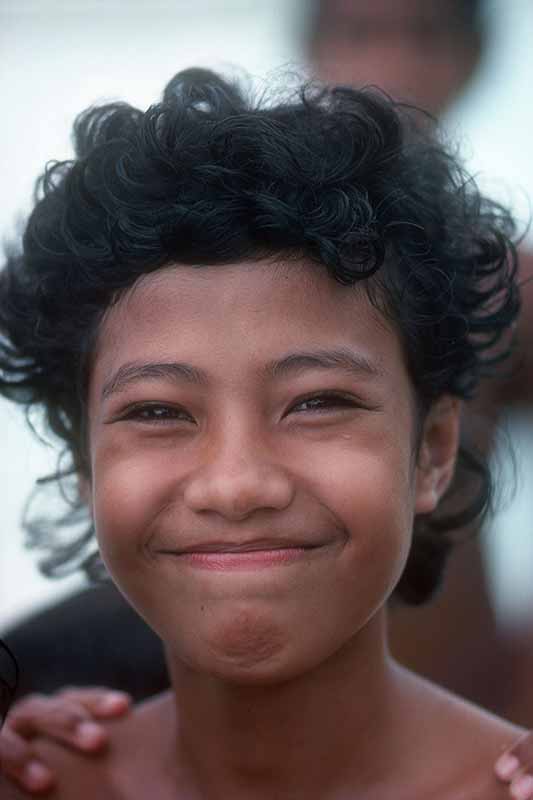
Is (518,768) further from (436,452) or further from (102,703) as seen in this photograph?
(102,703)

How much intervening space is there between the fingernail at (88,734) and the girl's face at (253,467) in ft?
1.33

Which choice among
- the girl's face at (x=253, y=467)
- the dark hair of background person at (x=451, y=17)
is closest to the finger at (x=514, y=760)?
the girl's face at (x=253, y=467)

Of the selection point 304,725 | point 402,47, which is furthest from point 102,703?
point 402,47

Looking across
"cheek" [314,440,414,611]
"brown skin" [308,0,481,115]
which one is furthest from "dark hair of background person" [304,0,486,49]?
"cheek" [314,440,414,611]

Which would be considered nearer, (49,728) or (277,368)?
(277,368)

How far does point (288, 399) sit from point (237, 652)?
0.31 m

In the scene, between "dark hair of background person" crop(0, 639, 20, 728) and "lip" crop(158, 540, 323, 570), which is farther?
"dark hair of background person" crop(0, 639, 20, 728)

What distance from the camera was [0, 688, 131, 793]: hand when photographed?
1.89m

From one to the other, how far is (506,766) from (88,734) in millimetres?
632

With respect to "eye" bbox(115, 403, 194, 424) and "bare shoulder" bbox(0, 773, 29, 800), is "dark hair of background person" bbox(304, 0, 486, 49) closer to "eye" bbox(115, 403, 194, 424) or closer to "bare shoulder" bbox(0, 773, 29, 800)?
"eye" bbox(115, 403, 194, 424)

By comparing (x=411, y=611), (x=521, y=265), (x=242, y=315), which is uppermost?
(x=242, y=315)

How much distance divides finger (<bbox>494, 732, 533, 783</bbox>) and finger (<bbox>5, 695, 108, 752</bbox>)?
0.61 meters

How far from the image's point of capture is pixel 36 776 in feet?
6.18

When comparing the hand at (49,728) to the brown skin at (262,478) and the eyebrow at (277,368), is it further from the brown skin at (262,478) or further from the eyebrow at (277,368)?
the eyebrow at (277,368)
